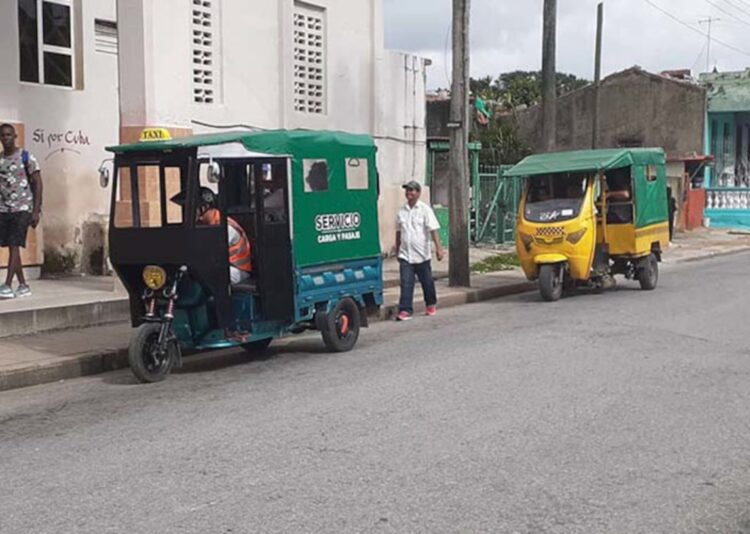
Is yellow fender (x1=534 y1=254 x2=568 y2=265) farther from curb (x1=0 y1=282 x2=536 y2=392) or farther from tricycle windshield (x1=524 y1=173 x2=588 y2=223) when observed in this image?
curb (x1=0 y1=282 x2=536 y2=392)

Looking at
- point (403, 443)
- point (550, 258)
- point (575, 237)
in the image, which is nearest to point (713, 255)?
point (575, 237)

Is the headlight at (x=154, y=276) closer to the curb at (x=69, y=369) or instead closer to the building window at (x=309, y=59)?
the curb at (x=69, y=369)

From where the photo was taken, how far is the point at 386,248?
1994 cm

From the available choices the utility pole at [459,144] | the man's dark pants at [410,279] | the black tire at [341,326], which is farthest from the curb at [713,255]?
the black tire at [341,326]

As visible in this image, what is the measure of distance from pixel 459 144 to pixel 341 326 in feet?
21.6

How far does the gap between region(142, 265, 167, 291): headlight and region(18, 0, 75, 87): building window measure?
22.2 ft

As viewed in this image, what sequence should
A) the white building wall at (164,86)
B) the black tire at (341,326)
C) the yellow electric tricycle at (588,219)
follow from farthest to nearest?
the yellow electric tricycle at (588,219)
the white building wall at (164,86)
the black tire at (341,326)

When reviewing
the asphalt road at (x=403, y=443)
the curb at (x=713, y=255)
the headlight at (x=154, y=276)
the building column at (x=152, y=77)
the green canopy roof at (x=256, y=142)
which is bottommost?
the asphalt road at (x=403, y=443)

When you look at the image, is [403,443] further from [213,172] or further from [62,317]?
[62,317]

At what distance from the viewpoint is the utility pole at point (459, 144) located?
16094 mm

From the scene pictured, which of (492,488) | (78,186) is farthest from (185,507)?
→ (78,186)

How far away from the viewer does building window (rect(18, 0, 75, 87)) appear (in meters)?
14.4

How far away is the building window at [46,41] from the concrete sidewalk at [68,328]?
126 inches

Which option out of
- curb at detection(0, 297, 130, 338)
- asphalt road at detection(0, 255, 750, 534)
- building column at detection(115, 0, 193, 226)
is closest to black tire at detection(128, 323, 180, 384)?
asphalt road at detection(0, 255, 750, 534)
